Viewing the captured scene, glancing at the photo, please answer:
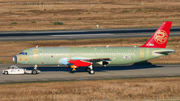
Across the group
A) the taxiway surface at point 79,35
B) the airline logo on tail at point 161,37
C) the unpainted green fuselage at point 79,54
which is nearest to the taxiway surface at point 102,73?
the unpainted green fuselage at point 79,54

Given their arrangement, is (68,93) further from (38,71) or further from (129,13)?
(129,13)

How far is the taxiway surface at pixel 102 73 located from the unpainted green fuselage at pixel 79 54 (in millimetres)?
2581

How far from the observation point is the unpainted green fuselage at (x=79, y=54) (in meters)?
49.9

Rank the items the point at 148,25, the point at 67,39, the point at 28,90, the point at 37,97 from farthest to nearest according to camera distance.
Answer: the point at 148,25, the point at 67,39, the point at 28,90, the point at 37,97

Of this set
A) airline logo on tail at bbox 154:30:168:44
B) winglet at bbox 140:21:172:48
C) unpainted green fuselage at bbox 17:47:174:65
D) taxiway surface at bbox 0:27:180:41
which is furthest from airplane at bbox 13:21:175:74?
taxiway surface at bbox 0:27:180:41

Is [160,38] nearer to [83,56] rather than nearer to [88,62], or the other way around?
[88,62]

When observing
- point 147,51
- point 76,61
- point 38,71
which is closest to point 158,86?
point 147,51

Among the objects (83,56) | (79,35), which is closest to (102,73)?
(83,56)

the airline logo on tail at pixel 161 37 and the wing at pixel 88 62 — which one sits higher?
the airline logo on tail at pixel 161 37

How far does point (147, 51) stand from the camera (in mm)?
51906

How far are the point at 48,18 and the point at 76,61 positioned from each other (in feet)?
239

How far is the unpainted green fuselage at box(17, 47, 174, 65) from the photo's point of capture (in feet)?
164

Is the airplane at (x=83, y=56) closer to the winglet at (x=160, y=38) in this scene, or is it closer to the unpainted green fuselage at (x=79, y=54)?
the unpainted green fuselage at (x=79, y=54)

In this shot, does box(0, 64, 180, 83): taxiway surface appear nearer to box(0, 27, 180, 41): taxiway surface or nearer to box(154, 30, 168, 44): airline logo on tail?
box(154, 30, 168, 44): airline logo on tail
